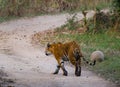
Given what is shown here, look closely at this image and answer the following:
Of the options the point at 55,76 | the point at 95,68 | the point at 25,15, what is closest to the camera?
the point at 55,76

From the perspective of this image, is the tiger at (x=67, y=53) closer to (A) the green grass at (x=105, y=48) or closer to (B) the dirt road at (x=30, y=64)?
(B) the dirt road at (x=30, y=64)

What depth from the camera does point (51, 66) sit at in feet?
55.1

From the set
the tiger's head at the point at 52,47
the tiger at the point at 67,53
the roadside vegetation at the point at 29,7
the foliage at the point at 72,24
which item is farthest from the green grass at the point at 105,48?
the roadside vegetation at the point at 29,7

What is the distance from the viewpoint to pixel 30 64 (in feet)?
57.1

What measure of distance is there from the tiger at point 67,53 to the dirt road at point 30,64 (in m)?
0.28

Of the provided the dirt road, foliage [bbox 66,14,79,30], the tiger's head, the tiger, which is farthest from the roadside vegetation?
the tiger

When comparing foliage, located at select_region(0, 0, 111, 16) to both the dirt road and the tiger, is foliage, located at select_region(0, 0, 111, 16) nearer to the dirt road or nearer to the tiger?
the dirt road

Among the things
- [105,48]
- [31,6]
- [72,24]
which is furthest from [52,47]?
[31,6]

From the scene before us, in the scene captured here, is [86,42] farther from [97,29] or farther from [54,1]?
[54,1]

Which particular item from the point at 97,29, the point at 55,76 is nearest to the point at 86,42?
the point at 97,29

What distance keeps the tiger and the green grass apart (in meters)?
0.92

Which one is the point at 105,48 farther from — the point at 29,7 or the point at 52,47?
the point at 29,7

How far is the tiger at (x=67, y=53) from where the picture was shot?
14.4 m

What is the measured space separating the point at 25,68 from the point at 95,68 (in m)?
2.53
